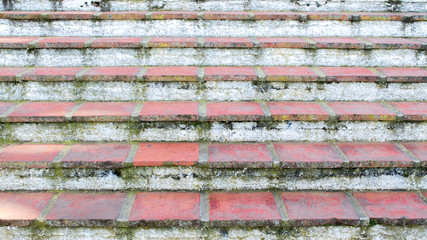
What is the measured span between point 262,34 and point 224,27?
1.09 feet

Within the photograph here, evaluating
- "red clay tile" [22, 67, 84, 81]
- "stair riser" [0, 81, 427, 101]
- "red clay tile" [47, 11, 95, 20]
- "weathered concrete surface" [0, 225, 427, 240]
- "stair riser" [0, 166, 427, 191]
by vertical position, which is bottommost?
"weathered concrete surface" [0, 225, 427, 240]

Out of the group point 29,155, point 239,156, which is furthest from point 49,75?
point 239,156

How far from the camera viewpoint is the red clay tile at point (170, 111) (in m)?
A: 2.20

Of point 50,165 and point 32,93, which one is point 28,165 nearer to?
point 50,165

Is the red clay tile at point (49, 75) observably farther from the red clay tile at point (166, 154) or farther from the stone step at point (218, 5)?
the stone step at point (218, 5)

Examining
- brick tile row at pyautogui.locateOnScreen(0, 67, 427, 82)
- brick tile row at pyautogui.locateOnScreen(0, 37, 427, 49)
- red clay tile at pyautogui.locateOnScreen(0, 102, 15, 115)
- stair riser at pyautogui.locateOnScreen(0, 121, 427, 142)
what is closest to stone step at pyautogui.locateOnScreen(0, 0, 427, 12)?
brick tile row at pyautogui.locateOnScreen(0, 37, 427, 49)

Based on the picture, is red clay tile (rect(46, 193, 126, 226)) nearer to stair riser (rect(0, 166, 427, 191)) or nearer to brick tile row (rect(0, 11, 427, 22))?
stair riser (rect(0, 166, 427, 191))

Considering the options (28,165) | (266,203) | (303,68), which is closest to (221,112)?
(266,203)

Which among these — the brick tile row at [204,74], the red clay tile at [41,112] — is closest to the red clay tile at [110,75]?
the brick tile row at [204,74]

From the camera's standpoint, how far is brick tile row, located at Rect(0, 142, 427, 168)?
79.4 inches

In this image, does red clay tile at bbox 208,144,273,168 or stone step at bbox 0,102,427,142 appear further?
stone step at bbox 0,102,427,142

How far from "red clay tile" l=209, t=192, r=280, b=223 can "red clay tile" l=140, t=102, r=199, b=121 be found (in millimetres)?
536

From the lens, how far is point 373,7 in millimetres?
3213

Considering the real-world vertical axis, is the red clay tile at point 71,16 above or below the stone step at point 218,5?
below
